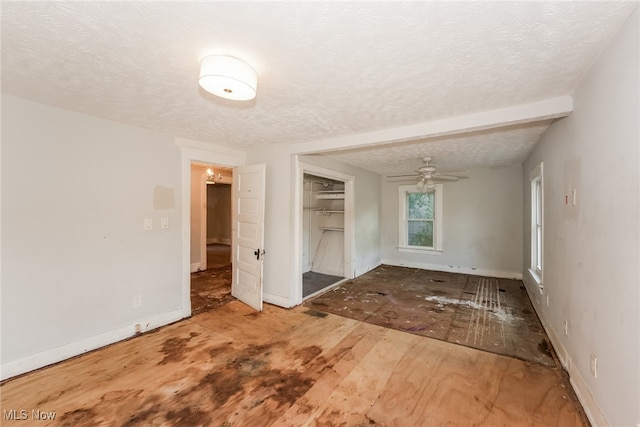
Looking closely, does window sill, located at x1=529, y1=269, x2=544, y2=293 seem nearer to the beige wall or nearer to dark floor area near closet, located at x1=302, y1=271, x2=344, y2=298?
dark floor area near closet, located at x1=302, y1=271, x2=344, y2=298

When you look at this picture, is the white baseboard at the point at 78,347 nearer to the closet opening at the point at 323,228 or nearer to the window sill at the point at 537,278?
the closet opening at the point at 323,228

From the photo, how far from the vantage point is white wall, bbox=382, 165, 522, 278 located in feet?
17.2

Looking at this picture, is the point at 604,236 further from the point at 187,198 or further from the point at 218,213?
the point at 218,213

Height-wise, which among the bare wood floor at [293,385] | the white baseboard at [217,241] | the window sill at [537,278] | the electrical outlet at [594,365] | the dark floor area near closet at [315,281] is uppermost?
the window sill at [537,278]

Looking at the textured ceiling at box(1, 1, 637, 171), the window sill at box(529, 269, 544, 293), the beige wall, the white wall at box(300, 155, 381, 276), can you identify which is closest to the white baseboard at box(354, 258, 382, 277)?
the white wall at box(300, 155, 381, 276)

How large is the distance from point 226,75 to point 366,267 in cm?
497

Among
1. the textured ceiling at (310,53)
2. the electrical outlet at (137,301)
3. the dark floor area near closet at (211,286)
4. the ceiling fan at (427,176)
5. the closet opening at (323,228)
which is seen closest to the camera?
the textured ceiling at (310,53)

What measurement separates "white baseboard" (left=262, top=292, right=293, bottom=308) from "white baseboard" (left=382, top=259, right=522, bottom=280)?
3.53 metres

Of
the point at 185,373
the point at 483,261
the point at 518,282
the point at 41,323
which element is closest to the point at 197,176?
the point at 41,323

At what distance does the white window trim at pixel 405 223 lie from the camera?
235 inches

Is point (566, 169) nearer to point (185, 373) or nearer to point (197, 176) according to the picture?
point (185, 373)

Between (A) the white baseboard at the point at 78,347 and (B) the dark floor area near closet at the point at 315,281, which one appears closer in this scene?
(A) the white baseboard at the point at 78,347

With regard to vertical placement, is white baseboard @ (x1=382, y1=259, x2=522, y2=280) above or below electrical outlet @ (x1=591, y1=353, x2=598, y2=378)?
below

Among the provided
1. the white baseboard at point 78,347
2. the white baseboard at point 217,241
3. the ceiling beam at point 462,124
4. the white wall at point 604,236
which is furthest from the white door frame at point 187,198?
the white baseboard at point 217,241
